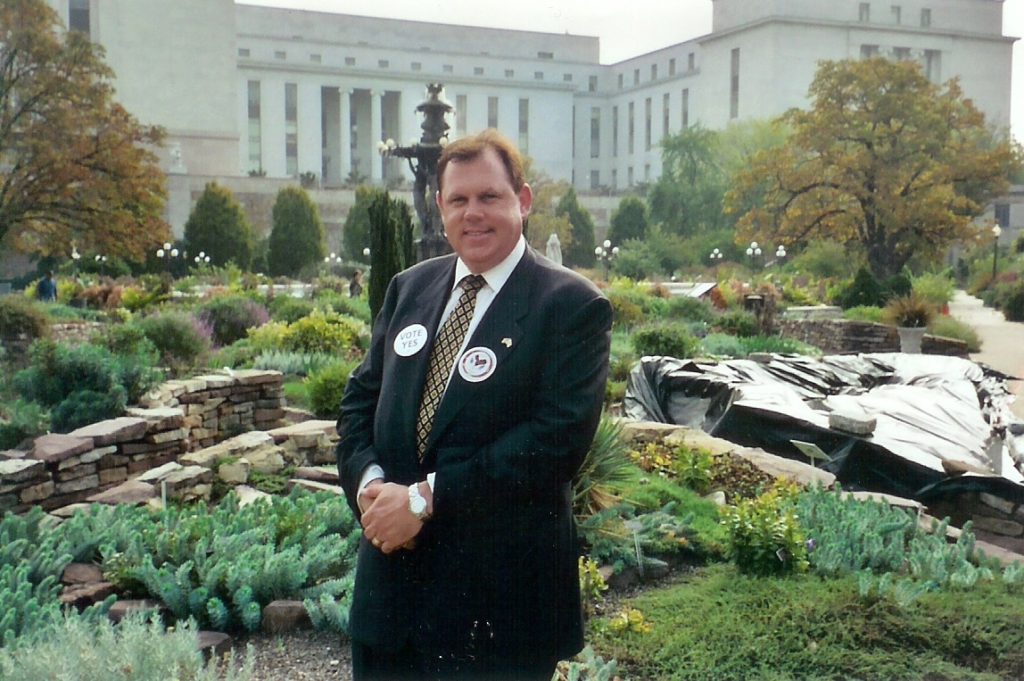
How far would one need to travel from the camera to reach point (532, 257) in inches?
96.0

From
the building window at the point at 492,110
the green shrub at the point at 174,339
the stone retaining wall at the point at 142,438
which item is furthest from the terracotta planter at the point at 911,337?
the building window at the point at 492,110

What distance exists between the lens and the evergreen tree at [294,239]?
1479 inches

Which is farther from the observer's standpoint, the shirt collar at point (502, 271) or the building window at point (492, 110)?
the building window at point (492, 110)

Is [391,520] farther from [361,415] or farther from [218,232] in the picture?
[218,232]

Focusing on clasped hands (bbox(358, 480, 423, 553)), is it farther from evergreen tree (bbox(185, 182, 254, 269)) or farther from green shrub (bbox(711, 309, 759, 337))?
evergreen tree (bbox(185, 182, 254, 269))

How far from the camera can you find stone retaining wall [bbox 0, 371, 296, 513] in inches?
233

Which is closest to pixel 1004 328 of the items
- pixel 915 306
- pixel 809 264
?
pixel 915 306

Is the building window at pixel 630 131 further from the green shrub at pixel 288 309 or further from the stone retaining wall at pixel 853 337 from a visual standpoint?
the green shrub at pixel 288 309

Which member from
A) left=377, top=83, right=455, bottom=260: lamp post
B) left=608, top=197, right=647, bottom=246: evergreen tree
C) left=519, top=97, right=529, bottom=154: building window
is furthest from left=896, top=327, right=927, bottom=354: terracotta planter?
left=519, top=97, right=529, bottom=154: building window

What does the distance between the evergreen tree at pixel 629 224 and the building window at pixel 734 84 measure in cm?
1685

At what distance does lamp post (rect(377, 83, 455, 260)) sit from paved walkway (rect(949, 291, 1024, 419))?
751cm

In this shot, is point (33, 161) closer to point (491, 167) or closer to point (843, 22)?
point (491, 167)

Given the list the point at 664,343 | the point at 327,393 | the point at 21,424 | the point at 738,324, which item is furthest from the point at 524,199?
the point at 738,324

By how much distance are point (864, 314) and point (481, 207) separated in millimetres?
19344
